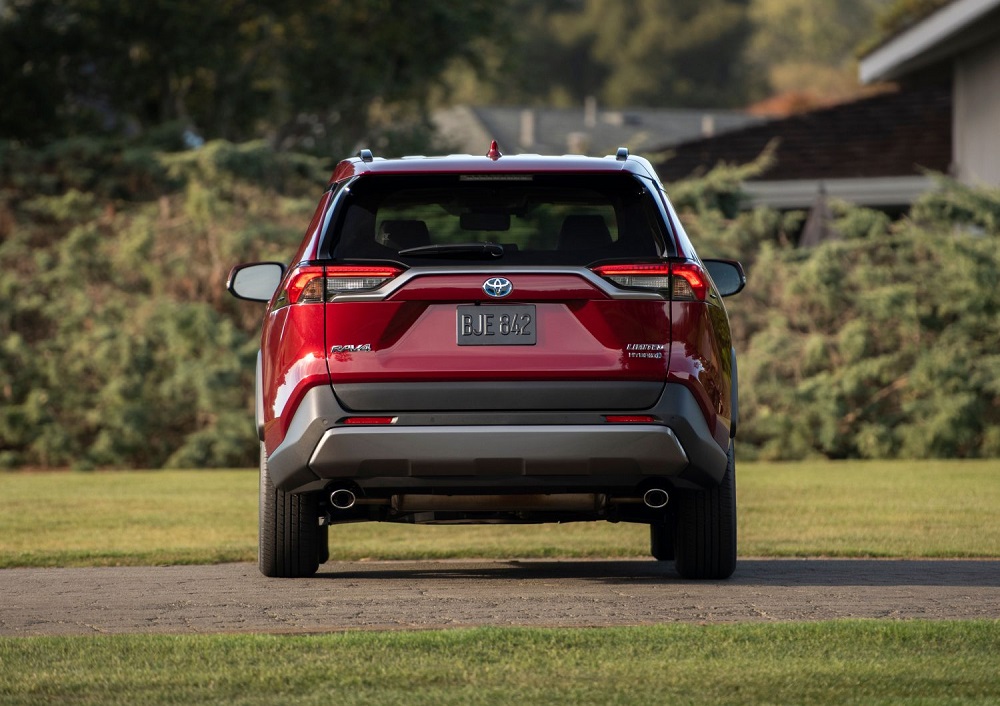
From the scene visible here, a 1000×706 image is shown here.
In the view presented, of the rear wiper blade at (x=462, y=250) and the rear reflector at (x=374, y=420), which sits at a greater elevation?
the rear wiper blade at (x=462, y=250)

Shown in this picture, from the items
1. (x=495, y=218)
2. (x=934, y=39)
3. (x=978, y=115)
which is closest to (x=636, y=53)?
(x=978, y=115)

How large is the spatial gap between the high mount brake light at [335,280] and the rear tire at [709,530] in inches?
71.0

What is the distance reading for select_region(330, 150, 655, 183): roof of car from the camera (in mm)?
7582

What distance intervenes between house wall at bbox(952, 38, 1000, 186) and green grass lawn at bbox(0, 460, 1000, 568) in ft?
29.2

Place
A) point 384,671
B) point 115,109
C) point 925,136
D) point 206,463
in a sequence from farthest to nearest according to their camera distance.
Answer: point 115,109 → point 925,136 → point 206,463 → point 384,671

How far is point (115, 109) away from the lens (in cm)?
2977

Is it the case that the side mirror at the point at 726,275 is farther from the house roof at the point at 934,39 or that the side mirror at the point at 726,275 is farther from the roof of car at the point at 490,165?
the house roof at the point at 934,39

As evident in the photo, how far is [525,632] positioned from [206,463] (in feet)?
41.1

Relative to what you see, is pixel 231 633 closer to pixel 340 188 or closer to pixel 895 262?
pixel 340 188

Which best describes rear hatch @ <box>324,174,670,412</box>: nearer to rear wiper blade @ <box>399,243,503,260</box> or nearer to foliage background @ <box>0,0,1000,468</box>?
rear wiper blade @ <box>399,243,503,260</box>

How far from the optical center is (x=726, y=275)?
882 cm

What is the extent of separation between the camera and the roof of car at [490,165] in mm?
7582

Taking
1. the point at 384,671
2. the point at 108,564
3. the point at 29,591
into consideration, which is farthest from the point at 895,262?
the point at 384,671

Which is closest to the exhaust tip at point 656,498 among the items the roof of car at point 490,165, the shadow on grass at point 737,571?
the shadow on grass at point 737,571
